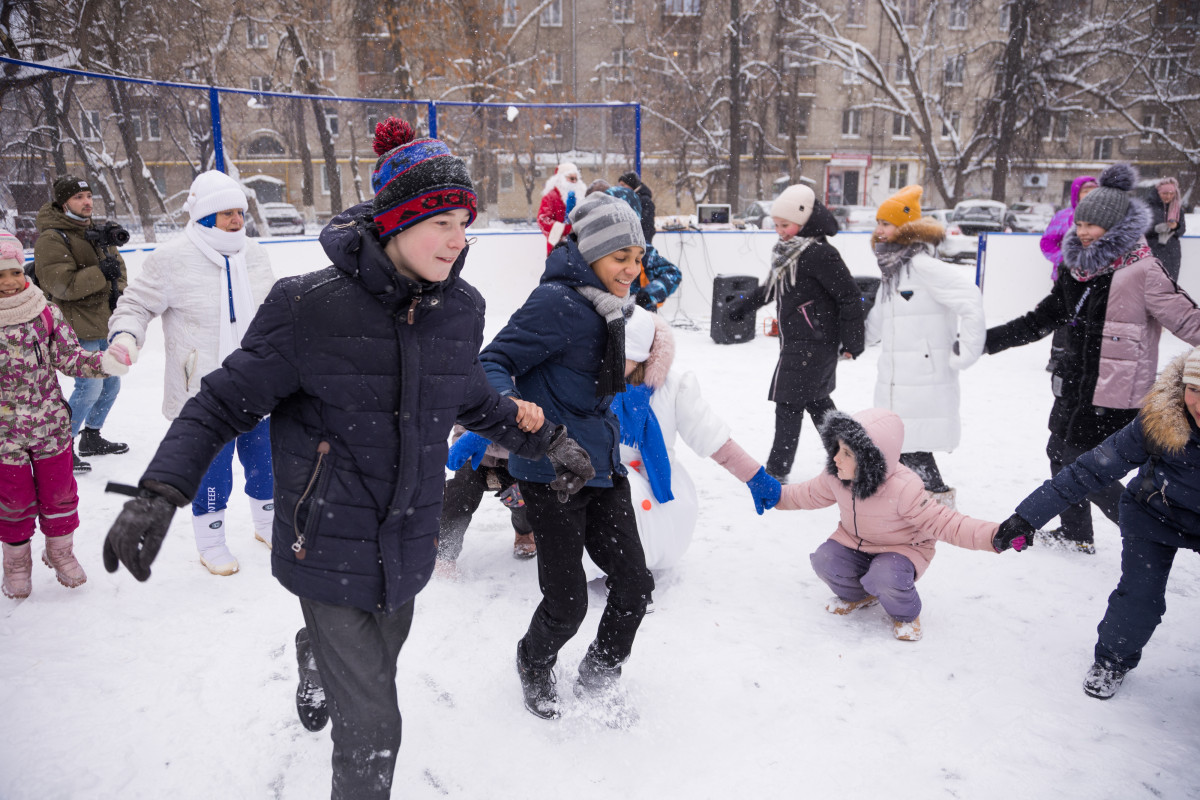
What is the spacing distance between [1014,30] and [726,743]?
1071 inches

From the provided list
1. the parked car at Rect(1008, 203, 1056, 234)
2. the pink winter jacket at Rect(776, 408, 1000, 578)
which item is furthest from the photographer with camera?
the parked car at Rect(1008, 203, 1056, 234)

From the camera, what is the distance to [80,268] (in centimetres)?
515

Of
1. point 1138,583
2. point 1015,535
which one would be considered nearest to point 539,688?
point 1015,535

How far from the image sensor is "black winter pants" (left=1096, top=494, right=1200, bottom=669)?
8.71ft

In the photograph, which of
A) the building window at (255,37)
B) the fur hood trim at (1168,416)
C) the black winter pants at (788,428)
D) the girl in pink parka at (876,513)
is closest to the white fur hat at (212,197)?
the girl in pink parka at (876,513)

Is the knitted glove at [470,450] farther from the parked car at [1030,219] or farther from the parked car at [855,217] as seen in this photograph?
the parked car at [1030,219]

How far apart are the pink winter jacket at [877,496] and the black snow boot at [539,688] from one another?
3.96 ft

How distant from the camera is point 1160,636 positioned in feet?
10.4

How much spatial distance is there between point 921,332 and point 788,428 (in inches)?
37.2

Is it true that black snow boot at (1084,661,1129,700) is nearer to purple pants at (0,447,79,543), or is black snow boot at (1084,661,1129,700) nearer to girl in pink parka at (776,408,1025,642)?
girl in pink parka at (776,408,1025,642)

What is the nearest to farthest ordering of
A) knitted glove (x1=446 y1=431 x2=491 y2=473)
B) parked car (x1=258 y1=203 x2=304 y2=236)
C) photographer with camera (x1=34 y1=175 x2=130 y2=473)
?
knitted glove (x1=446 y1=431 x2=491 y2=473)
photographer with camera (x1=34 y1=175 x2=130 y2=473)
parked car (x1=258 y1=203 x2=304 y2=236)

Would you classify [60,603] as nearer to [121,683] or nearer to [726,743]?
[121,683]

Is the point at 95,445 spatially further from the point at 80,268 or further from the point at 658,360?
the point at 658,360

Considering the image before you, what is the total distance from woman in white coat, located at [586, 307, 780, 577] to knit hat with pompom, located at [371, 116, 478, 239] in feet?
3.93
